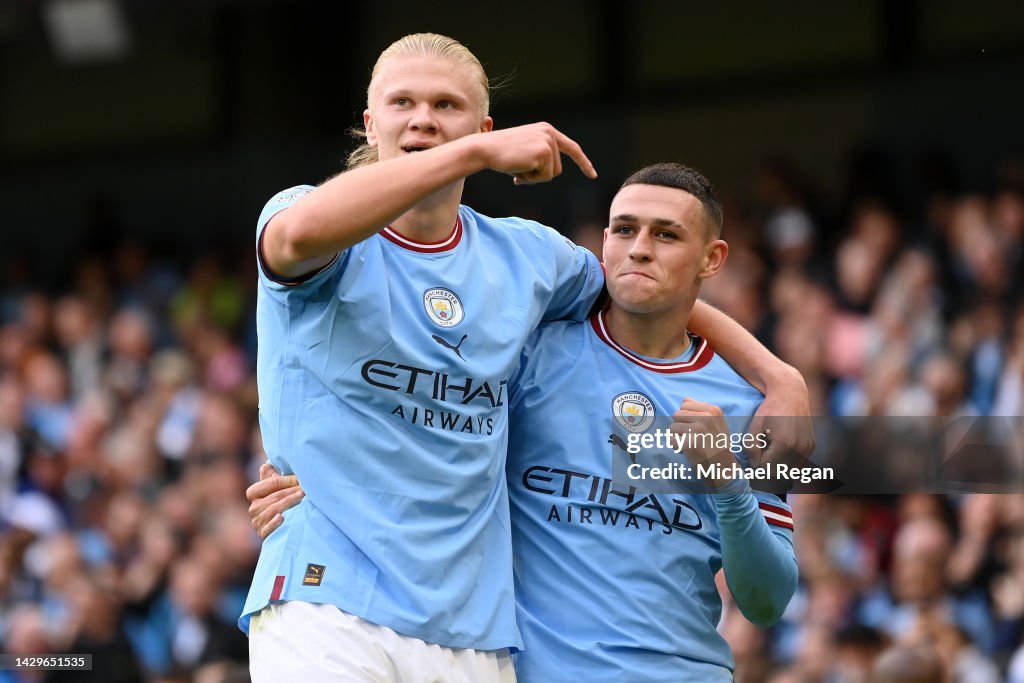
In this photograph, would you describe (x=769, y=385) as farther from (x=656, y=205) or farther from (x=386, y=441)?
(x=386, y=441)

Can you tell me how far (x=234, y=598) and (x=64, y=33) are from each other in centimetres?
738

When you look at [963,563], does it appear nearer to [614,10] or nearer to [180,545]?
[180,545]

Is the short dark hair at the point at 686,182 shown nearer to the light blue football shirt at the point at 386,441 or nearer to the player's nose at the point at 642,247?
the player's nose at the point at 642,247

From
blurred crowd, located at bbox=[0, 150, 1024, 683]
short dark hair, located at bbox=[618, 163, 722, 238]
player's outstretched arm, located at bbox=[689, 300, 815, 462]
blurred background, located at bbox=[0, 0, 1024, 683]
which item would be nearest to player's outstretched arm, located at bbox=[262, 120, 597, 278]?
short dark hair, located at bbox=[618, 163, 722, 238]

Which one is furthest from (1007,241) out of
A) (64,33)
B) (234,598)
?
(64,33)

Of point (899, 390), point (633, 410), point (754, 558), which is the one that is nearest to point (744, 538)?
point (754, 558)

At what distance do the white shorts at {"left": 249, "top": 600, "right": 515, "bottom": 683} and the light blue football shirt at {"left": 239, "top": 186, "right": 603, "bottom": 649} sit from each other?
0.03 metres

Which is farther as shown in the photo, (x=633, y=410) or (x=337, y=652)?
(x=633, y=410)

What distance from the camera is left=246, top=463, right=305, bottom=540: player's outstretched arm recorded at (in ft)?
12.4

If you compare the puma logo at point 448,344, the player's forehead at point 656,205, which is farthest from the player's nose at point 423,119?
the player's forehead at point 656,205

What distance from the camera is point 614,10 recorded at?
44.7ft

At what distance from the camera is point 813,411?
8.48 meters

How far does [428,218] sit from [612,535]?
0.99 meters

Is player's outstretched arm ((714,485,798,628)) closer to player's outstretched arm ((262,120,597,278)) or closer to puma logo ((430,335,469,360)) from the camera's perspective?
puma logo ((430,335,469,360))
